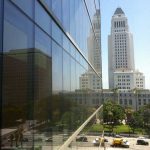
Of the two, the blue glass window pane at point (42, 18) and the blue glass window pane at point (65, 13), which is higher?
the blue glass window pane at point (65, 13)

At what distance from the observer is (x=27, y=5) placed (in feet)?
14.1

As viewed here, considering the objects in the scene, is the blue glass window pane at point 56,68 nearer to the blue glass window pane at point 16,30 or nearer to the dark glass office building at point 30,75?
the dark glass office building at point 30,75

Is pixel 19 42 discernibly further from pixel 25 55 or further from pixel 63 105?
pixel 63 105

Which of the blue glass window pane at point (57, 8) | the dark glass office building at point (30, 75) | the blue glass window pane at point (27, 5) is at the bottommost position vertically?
the dark glass office building at point (30, 75)

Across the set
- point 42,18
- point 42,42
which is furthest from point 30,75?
point 42,18

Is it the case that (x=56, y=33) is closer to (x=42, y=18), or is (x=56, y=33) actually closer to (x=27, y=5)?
(x=42, y=18)

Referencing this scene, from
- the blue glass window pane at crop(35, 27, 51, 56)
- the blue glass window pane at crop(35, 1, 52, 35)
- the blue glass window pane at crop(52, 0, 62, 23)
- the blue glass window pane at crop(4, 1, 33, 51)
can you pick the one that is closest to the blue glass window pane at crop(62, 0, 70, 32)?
the blue glass window pane at crop(52, 0, 62, 23)

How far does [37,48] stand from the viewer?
15.4 ft

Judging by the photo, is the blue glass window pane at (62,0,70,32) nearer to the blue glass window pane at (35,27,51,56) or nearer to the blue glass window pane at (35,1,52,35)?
the blue glass window pane at (35,1,52,35)

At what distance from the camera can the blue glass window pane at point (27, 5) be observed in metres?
3.96

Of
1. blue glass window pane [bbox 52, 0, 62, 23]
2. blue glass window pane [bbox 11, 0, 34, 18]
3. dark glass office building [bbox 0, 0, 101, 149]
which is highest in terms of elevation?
blue glass window pane [bbox 52, 0, 62, 23]

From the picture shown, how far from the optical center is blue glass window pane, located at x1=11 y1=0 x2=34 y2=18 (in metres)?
3.96

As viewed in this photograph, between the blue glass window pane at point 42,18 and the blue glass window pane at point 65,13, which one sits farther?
the blue glass window pane at point 65,13

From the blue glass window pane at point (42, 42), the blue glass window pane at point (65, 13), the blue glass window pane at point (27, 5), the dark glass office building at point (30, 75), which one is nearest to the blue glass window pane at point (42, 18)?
the dark glass office building at point (30, 75)
